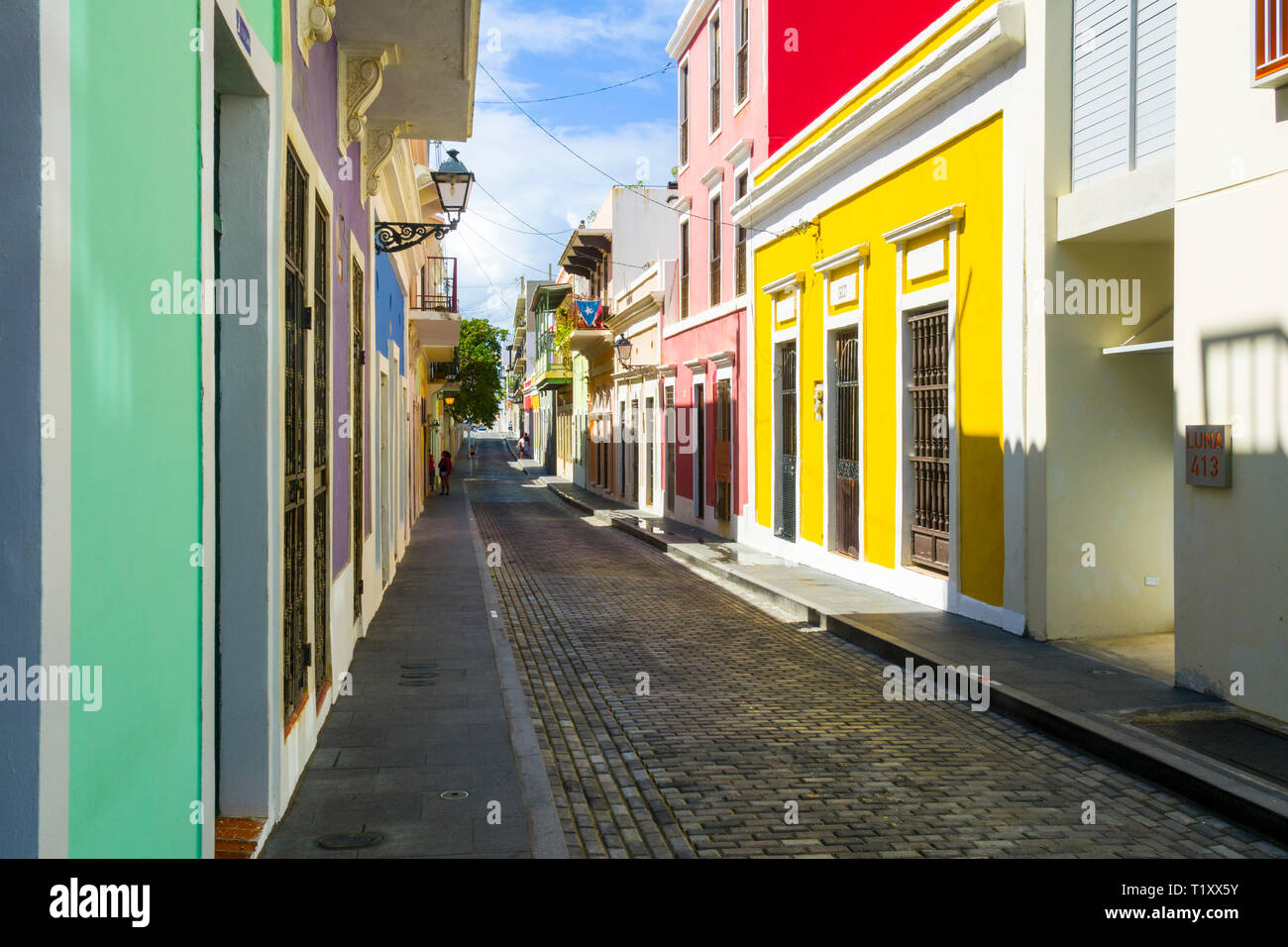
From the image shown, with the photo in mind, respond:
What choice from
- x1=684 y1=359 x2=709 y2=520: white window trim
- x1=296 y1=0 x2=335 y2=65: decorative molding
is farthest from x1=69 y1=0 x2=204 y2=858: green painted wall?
x1=684 y1=359 x2=709 y2=520: white window trim

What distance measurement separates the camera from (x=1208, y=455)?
7.30 m

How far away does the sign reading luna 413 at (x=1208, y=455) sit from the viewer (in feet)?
23.5

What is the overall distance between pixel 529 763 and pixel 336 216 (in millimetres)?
3989

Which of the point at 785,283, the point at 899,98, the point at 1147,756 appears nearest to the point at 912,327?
the point at 899,98

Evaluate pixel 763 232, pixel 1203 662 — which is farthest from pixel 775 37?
pixel 1203 662

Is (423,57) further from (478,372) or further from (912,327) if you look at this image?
(478,372)

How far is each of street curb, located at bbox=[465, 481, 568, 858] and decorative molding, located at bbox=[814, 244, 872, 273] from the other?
604cm

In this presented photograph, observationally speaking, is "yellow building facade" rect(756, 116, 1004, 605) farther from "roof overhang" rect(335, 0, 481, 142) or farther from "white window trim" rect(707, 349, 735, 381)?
"roof overhang" rect(335, 0, 481, 142)

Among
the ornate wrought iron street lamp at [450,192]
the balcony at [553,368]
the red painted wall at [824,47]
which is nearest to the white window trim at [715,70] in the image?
the red painted wall at [824,47]

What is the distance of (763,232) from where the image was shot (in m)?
17.5

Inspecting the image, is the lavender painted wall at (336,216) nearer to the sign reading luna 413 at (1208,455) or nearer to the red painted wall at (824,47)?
the sign reading luna 413 at (1208,455)

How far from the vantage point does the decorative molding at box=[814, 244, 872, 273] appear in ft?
43.4
